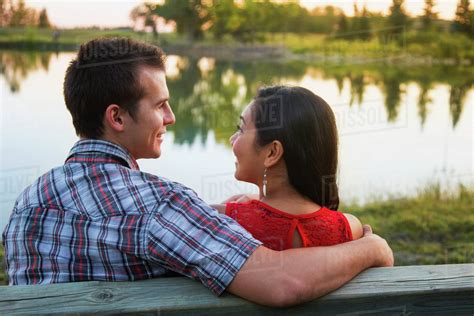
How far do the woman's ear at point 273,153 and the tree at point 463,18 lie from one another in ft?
26.7

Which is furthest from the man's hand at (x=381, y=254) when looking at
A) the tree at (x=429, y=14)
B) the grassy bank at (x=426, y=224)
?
the tree at (x=429, y=14)

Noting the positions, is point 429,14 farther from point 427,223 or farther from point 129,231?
point 129,231

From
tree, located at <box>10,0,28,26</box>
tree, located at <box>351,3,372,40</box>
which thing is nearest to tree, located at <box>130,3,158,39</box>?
tree, located at <box>10,0,28,26</box>

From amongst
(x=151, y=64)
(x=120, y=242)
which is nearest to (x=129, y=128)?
(x=151, y=64)

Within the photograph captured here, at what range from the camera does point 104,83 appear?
158cm

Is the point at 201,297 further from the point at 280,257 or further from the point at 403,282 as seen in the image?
the point at 403,282

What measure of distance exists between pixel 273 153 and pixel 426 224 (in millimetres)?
3058

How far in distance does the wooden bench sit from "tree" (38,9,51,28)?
6531mm

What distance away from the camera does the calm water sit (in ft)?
20.7

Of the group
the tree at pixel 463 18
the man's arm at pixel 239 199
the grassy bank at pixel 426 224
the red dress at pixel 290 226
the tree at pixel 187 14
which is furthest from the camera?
the tree at pixel 463 18

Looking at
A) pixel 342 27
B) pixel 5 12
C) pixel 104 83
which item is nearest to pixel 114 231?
pixel 104 83

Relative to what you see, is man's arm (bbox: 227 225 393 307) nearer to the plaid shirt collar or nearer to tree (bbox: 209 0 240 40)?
the plaid shirt collar

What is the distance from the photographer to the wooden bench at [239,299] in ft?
3.75

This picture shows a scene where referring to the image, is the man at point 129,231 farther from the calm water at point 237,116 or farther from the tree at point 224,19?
the tree at point 224,19
